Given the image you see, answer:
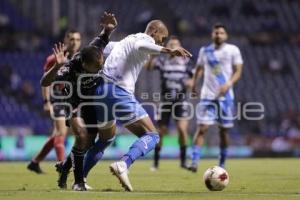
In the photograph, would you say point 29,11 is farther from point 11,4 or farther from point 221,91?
point 221,91

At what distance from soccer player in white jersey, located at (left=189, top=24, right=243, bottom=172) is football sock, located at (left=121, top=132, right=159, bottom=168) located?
557 cm

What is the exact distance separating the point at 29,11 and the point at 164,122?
15.1m

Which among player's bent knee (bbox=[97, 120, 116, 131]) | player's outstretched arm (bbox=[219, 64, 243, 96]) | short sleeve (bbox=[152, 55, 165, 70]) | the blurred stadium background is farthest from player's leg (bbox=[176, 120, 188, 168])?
the blurred stadium background

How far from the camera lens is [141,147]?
32.2 feet

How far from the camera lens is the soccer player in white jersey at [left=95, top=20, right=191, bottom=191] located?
9.83 m

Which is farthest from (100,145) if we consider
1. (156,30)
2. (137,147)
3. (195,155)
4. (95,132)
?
(195,155)

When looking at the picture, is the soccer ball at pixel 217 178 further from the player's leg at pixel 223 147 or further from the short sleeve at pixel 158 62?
the short sleeve at pixel 158 62

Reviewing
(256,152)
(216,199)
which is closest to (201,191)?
(216,199)

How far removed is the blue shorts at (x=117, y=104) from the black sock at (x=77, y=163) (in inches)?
22.9

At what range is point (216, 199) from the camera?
29.2 feet

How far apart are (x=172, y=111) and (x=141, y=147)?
688 centimetres

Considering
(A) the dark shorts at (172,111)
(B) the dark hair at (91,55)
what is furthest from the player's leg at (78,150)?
(A) the dark shorts at (172,111)

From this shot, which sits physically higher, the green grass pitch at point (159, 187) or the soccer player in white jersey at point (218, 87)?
the soccer player in white jersey at point (218, 87)

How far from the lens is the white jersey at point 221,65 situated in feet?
51.3
